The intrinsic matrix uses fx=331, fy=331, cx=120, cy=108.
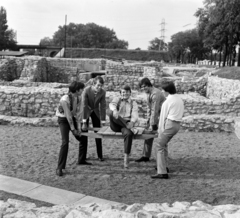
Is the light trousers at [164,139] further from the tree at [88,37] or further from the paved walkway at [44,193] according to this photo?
the tree at [88,37]

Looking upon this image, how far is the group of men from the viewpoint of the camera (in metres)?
5.42

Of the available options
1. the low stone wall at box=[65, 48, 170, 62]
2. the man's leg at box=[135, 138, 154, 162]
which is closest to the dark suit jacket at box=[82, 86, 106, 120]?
the man's leg at box=[135, 138, 154, 162]

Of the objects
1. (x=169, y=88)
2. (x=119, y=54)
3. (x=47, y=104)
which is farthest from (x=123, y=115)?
(x=119, y=54)

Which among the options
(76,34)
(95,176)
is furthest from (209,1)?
(76,34)

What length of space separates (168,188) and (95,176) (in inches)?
51.6

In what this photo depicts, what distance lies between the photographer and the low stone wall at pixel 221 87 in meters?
15.2

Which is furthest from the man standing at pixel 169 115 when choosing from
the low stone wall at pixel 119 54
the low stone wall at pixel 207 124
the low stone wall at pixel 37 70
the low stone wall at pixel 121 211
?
the low stone wall at pixel 119 54

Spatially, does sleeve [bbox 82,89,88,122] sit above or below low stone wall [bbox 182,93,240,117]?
above

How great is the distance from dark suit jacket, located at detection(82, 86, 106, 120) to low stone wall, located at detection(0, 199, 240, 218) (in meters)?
2.86

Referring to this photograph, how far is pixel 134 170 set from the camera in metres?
6.09

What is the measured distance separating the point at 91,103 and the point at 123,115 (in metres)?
0.73

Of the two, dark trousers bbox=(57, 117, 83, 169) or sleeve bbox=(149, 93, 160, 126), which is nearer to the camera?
dark trousers bbox=(57, 117, 83, 169)

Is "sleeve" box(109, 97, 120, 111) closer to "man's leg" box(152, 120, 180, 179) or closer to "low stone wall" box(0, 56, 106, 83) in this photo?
"man's leg" box(152, 120, 180, 179)

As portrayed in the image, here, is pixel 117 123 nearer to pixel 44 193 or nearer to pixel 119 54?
pixel 44 193
